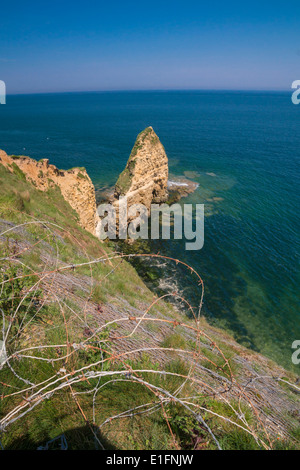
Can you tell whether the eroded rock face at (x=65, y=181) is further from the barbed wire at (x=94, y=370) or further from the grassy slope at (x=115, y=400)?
the barbed wire at (x=94, y=370)

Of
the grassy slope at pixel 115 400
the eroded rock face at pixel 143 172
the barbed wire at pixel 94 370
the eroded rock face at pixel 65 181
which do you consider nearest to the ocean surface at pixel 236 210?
the eroded rock face at pixel 143 172

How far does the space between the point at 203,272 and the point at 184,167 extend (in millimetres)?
37713

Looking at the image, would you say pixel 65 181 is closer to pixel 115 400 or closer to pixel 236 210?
pixel 115 400

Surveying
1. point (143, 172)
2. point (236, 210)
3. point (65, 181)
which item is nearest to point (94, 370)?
point (65, 181)

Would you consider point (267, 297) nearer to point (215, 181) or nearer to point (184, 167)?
point (215, 181)

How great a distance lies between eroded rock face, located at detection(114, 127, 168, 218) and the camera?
3186cm

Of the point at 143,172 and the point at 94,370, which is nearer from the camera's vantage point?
the point at 94,370

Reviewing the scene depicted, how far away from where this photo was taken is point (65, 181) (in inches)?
861

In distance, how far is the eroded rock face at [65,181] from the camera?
1875cm

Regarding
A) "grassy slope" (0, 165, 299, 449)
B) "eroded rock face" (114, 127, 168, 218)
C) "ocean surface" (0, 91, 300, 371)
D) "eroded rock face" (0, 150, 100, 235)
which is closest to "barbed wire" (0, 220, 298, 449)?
"grassy slope" (0, 165, 299, 449)

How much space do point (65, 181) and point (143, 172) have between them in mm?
14279

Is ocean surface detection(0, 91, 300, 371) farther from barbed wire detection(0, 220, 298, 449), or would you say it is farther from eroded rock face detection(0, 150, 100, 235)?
barbed wire detection(0, 220, 298, 449)

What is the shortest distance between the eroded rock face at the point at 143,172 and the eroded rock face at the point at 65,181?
671cm
